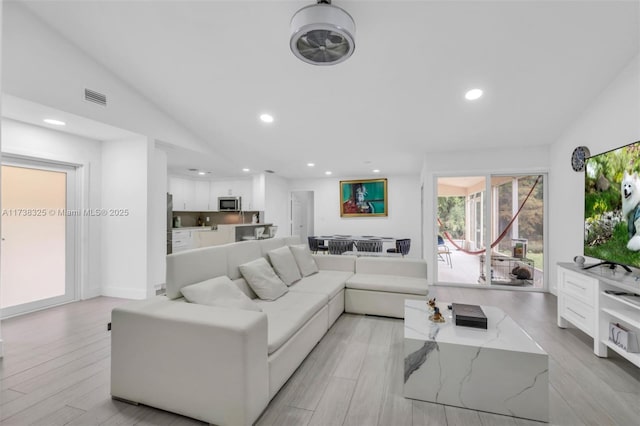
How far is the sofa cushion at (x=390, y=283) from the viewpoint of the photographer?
3295 millimetres

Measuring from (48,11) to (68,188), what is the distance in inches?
88.4

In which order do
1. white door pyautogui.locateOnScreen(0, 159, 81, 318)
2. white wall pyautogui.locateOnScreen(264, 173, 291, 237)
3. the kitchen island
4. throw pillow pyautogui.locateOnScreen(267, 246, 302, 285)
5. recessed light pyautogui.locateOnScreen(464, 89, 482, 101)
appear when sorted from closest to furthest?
throw pillow pyautogui.locateOnScreen(267, 246, 302, 285) → recessed light pyautogui.locateOnScreen(464, 89, 482, 101) → white door pyautogui.locateOnScreen(0, 159, 81, 318) → the kitchen island → white wall pyautogui.locateOnScreen(264, 173, 291, 237)

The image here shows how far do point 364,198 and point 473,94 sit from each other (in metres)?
4.73

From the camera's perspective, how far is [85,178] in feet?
13.7

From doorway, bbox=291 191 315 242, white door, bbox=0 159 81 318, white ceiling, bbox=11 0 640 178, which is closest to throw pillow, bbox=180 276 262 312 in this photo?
white ceiling, bbox=11 0 640 178

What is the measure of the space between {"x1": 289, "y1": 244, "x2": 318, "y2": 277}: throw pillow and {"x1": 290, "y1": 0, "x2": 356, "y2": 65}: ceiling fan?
225cm

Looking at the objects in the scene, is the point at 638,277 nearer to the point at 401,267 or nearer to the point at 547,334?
the point at 547,334

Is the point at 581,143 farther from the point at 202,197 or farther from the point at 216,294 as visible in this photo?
the point at 202,197

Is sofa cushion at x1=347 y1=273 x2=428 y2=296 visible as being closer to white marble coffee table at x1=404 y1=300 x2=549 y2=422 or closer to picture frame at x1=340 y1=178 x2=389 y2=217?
white marble coffee table at x1=404 y1=300 x2=549 y2=422

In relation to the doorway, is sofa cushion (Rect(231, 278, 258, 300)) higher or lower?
lower

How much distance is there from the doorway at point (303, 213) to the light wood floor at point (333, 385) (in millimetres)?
6015

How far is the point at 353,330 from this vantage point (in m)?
3.05

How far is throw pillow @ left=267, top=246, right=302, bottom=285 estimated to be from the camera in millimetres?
3234

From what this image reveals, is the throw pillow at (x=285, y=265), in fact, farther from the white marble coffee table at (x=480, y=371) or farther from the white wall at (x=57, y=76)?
the white wall at (x=57, y=76)
